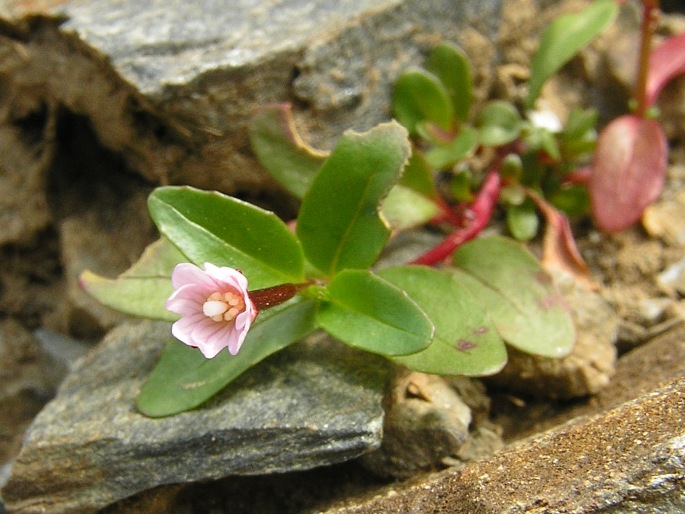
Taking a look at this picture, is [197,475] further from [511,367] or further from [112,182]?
[112,182]

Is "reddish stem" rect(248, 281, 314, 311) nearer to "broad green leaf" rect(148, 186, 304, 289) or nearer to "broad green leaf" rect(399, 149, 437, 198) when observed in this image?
"broad green leaf" rect(148, 186, 304, 289)

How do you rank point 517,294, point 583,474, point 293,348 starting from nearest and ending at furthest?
point 583,474
point 293,348
point 517,294

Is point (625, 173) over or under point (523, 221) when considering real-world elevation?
over

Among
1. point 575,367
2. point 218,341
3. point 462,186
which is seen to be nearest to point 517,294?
point 575,367

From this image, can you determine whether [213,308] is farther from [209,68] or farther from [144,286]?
[209,68]

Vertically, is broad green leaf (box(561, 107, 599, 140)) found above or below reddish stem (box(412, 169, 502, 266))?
above

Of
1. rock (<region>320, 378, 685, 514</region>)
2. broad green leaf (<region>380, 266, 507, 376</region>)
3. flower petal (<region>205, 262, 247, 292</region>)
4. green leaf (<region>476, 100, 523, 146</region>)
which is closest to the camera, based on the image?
rock (<region>320, 378, 685, 514</region>)

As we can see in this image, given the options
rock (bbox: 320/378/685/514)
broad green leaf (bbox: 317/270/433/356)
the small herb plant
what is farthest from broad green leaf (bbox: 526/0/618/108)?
rock (bbox: 320/378/685/514)
